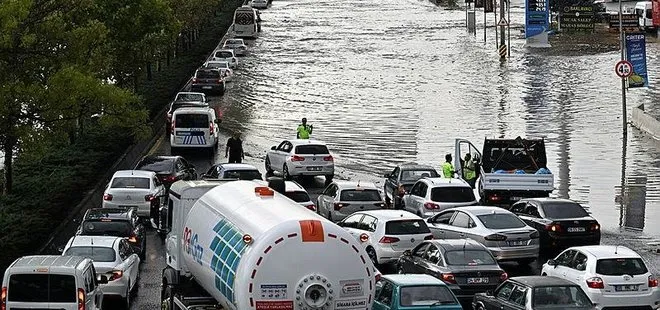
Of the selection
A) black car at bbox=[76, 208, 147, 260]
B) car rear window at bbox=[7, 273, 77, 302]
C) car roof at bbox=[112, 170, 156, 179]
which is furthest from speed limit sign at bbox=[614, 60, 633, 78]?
car rear window at bbox=[7, 273, 77, 302]

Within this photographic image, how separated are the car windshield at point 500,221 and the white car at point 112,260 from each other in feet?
24.4

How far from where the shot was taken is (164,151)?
50406 millimetres

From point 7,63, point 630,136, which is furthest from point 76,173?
point 630,136

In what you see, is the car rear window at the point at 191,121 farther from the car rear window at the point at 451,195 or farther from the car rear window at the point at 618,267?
the car rear window at the point at 618,267

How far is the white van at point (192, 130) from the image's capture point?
4841 centimetres

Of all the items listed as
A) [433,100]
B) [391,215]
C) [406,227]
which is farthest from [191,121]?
[433,100]

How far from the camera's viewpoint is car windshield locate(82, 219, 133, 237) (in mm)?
30641

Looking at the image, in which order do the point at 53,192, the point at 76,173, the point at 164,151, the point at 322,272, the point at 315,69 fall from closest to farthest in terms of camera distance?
the point at 322,272 → the point at 53,192 → the point at 76,173 → the point at 164,151 → the point at 315,69

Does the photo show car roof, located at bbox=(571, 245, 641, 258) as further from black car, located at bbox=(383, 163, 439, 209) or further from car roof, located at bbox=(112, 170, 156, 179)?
car roof, located at bbox=(112, 170, 156, 179)

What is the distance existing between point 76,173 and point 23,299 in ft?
61.9

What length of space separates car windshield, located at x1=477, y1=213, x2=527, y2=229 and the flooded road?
621 cm

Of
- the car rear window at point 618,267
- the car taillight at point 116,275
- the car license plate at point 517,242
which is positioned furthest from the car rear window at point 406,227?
the car taillight at point 116,275

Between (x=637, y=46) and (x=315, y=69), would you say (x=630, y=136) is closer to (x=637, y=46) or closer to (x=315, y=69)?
(x=637, y=46)

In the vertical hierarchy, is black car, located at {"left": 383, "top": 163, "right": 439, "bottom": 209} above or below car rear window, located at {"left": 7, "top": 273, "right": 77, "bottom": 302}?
below
